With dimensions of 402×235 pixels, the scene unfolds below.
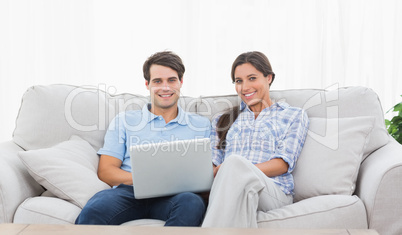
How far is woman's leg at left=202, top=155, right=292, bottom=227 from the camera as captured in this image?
149cm

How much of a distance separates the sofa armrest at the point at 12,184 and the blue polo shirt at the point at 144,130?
375mm

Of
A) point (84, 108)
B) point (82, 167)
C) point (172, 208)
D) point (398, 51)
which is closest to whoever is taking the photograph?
point (172, 208)

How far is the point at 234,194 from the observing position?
1506 mm

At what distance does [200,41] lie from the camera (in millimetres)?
3410

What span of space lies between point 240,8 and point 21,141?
2026 millimetres

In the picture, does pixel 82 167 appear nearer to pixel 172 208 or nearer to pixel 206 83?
pixel 172 208

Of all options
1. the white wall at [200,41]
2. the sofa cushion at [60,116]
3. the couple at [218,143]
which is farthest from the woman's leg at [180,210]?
the white wall at [200,41]

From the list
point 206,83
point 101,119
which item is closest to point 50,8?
point 206,83

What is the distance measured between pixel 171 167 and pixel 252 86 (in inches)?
34.8

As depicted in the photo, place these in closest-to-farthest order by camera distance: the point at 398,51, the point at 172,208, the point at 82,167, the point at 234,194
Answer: the point at 234,194, the point at 172,208, the point at 82,167, the point at 398,51

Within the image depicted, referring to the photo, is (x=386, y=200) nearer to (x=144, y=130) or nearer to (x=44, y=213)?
(x=144, y=130)

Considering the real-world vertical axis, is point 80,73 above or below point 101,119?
above

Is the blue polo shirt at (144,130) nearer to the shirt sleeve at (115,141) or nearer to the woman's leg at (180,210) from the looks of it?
the shirt sleeve at (115,141)

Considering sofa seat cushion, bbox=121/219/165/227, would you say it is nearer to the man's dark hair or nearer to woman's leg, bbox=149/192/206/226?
woman's leg, bbox=149/192/206/226
